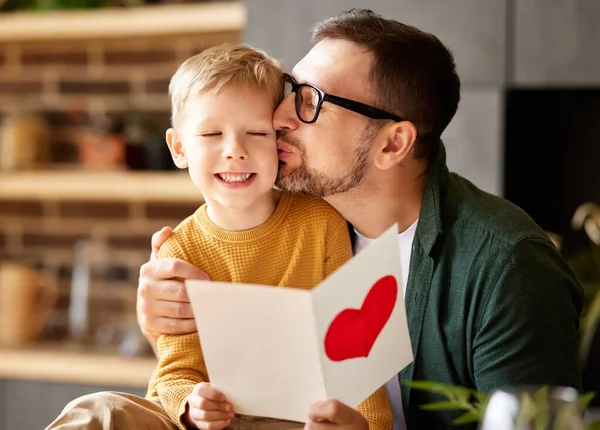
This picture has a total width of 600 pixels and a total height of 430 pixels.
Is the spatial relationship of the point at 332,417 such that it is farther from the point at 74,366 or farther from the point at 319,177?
the point at 74,366

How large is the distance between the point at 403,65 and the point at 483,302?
1.63ft

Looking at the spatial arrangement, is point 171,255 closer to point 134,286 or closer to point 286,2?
point 286,2

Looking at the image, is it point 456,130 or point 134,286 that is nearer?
point 456,130

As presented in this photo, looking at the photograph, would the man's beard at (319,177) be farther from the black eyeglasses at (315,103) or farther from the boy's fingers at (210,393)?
the boy's fingers at (210,393)

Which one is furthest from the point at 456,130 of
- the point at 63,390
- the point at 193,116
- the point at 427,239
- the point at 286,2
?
the point at 63,390

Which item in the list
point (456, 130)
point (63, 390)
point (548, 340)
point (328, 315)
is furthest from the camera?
point (63, 390)

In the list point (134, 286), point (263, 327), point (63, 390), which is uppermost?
point (263, 327)

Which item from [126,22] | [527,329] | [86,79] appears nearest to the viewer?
[527,329]

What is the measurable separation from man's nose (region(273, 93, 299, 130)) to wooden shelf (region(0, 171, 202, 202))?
140cm

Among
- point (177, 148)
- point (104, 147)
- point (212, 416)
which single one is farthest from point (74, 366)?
point (212, 416)

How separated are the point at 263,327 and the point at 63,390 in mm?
2094

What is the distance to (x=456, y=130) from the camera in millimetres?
2672

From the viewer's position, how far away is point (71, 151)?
11.1 ft

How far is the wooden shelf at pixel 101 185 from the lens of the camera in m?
2.96
